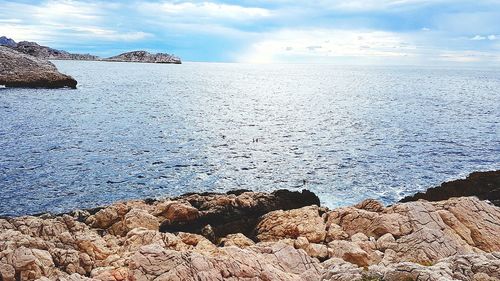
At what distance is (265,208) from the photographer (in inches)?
1107

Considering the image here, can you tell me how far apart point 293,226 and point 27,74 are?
121436mm

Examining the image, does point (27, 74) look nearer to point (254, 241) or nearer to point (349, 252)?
point (254, 241)

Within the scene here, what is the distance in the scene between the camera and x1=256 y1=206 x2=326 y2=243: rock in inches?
888

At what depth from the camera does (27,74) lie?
122 m

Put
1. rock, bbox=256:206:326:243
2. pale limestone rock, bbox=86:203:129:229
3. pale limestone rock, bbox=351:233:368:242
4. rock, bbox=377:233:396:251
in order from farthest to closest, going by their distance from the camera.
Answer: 1. pale limestone rock, bbox=86:203:129:229
2. rock, bbox=256:206:326:243
3. pale limestone rock, bbox=351:233:368:242
4. rock, bbox=377:233:396:251

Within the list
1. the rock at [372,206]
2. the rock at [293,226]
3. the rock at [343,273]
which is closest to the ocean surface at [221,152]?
the rock at [372,206]

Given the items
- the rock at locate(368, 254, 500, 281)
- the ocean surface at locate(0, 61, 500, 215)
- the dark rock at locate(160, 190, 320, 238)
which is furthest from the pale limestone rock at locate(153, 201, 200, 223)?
the rock at locate(368, 254, 500, 281)

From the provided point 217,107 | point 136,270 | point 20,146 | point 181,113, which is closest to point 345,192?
point 136,270

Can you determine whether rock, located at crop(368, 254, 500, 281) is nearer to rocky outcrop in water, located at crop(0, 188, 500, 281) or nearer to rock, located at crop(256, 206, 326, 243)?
rocky outcrop in water, located at crop(0, 188, 500, 281)

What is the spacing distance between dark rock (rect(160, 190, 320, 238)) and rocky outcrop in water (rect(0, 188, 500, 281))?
0.23 feet

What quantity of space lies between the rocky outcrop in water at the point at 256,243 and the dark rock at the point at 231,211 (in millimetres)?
70

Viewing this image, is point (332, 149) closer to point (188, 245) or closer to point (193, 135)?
point (193, 135)

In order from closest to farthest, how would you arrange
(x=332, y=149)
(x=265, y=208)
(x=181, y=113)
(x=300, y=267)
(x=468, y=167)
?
(x=300, y=267)
(x=265, y=208)
(x=468, y=167)
(x=332, y=149)
(x=181, y=113)

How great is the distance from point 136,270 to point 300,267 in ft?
21.2
